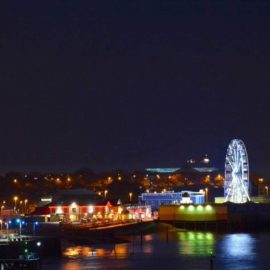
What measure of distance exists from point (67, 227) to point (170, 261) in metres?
14.9

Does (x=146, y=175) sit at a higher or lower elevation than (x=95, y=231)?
higher

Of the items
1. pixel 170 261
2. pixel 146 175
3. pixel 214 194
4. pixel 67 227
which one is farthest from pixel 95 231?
pixel 146 175

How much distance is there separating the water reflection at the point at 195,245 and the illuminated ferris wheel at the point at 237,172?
1379cm

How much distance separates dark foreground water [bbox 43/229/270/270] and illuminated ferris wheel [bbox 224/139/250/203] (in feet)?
61.8

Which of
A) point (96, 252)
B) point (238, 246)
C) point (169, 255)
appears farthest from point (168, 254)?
point (238, 246)

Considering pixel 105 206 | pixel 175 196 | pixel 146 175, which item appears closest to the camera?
pixel 105 206

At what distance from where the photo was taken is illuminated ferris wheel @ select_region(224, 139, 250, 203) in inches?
2813

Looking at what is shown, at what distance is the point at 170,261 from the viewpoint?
37688 millimetres

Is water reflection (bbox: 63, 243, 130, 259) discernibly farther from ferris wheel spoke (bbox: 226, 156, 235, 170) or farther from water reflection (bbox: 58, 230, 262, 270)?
ferris wheel spoke (bbox: 226, 156, 235, 170)

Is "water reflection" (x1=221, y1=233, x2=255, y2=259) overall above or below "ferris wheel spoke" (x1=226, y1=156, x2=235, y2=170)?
below

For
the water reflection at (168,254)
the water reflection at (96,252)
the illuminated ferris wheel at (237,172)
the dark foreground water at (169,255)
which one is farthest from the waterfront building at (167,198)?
the water reflection at (96,252)

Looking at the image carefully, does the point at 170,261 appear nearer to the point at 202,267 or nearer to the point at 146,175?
the point at 202,267

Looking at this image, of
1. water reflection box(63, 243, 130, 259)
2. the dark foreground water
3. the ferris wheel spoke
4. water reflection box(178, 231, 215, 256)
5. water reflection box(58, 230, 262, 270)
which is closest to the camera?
the dark foreground water

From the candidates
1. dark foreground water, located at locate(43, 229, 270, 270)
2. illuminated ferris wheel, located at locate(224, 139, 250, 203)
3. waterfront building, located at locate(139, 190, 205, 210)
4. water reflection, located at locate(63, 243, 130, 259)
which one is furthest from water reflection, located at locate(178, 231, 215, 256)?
waterfront building, located at locate(139, 190, 205, 210)
